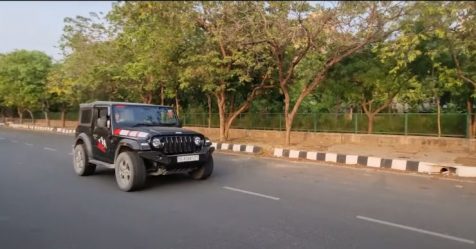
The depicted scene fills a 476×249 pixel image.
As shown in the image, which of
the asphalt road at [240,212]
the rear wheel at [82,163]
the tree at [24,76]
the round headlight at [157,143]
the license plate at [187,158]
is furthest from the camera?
the tree at [24,76]

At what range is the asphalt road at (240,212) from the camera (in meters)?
5.55

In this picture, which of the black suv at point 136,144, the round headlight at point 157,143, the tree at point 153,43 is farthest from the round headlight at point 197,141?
the tree at point 153,43

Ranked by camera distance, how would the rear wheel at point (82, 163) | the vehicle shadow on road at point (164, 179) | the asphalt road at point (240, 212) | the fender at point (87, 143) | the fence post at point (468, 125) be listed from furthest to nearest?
the fence post at point (468, 125), the rear wheel at point (82, 163), the fender at point (87, 143), the vehicle shadow on road at point (164, 179), the asphalt road at point (240, 212)

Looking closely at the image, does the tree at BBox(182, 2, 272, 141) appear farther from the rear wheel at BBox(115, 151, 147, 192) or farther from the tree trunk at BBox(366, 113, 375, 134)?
the rear wheel at BBox(115, 151, 147, 192)

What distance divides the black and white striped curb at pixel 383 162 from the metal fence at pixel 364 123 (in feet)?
15.2

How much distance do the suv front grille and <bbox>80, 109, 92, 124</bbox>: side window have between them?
2977 mm

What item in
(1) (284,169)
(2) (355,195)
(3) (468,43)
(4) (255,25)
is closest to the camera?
(2) (355,195)

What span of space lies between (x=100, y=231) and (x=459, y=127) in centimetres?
1443

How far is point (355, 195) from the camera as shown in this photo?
8492mm

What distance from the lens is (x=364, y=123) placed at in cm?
1884

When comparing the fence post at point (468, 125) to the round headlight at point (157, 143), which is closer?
the round headlight at point (157, 143)

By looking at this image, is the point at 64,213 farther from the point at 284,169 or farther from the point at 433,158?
the point at 433,158

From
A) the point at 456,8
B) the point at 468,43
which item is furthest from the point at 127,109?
the point at 468,43

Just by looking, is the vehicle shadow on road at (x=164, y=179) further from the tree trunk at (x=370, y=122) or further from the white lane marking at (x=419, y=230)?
the tree trunk at (x=370, y=122)
